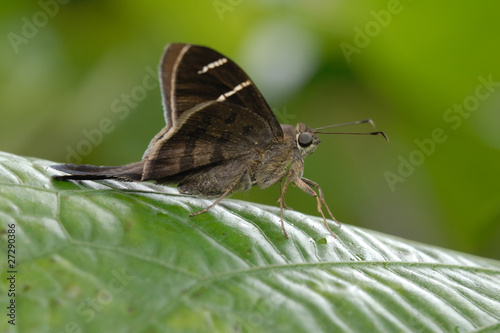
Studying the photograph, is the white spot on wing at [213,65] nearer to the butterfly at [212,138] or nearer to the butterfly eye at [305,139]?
the butterfly at [212,138]

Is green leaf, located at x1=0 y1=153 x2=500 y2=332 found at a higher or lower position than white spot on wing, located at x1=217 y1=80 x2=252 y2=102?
lower

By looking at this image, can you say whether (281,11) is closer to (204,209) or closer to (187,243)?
(204,209)

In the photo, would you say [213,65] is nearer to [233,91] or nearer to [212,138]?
[233,91]

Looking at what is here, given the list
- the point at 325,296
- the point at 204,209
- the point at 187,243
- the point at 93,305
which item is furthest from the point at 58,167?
the point at 325,296

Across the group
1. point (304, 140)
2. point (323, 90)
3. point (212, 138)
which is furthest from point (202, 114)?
point (323, 90)

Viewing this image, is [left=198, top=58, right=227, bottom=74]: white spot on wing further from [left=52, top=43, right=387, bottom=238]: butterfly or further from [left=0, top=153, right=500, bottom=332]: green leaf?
[left=0, top=153, right=500, bottom=332]: green leaf

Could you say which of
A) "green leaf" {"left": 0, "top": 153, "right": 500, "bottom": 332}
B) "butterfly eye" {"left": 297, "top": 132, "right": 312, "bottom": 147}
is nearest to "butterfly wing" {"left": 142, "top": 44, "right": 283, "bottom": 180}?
"butterfly eye" {"left": 297, "top": 132, "right": 312, "bottom": 147}
